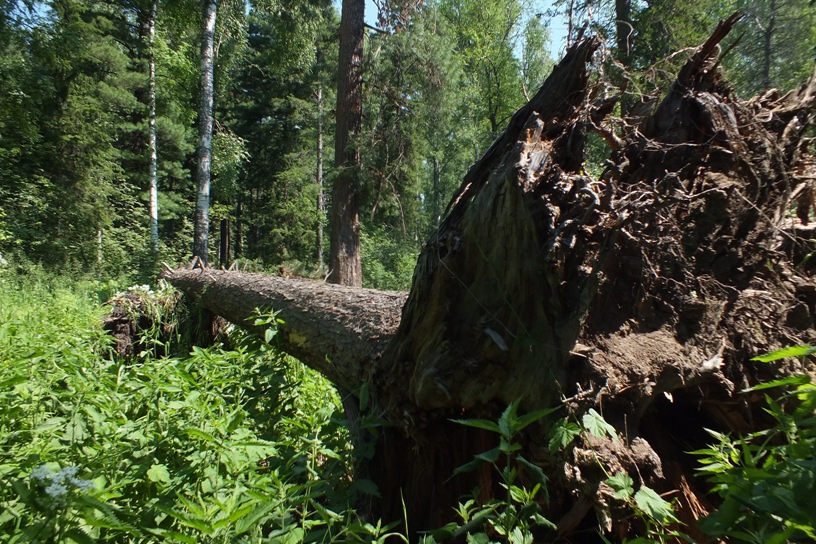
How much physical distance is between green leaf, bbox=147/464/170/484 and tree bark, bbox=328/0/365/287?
7.86 m

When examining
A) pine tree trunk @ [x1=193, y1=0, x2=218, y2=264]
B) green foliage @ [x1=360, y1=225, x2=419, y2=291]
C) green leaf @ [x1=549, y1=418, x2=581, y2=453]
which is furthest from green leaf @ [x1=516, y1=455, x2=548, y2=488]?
green foliage @ [x1=360, y1=225, x2=419, y2=291]

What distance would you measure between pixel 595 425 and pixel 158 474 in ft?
5.20

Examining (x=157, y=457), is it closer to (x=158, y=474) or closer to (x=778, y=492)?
(x=158, y=474)

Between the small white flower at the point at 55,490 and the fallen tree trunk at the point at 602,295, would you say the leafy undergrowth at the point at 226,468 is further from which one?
the fallen tree trunk at the point at 602,295

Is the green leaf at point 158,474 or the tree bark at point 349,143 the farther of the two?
the tree bark at point 349,143

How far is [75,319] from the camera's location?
480 centimetres

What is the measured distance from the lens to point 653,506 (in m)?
1.43

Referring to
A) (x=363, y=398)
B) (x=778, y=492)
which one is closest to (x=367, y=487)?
(x=363, y=398)

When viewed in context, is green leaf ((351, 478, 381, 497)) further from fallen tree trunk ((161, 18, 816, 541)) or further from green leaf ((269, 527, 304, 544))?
green leaf ((269, 527, 304, 544))

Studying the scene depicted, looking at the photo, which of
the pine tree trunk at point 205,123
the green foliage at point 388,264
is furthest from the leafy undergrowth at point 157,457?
the green foliage at point 388,264

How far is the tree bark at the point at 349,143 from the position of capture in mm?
9773

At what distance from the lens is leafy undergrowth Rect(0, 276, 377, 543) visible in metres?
1.44

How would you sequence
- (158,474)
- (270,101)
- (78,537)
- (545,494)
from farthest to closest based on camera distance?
(270,101)
(158,474)
(545,494)
(78,537)

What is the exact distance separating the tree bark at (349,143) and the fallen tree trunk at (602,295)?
7.63 metres
